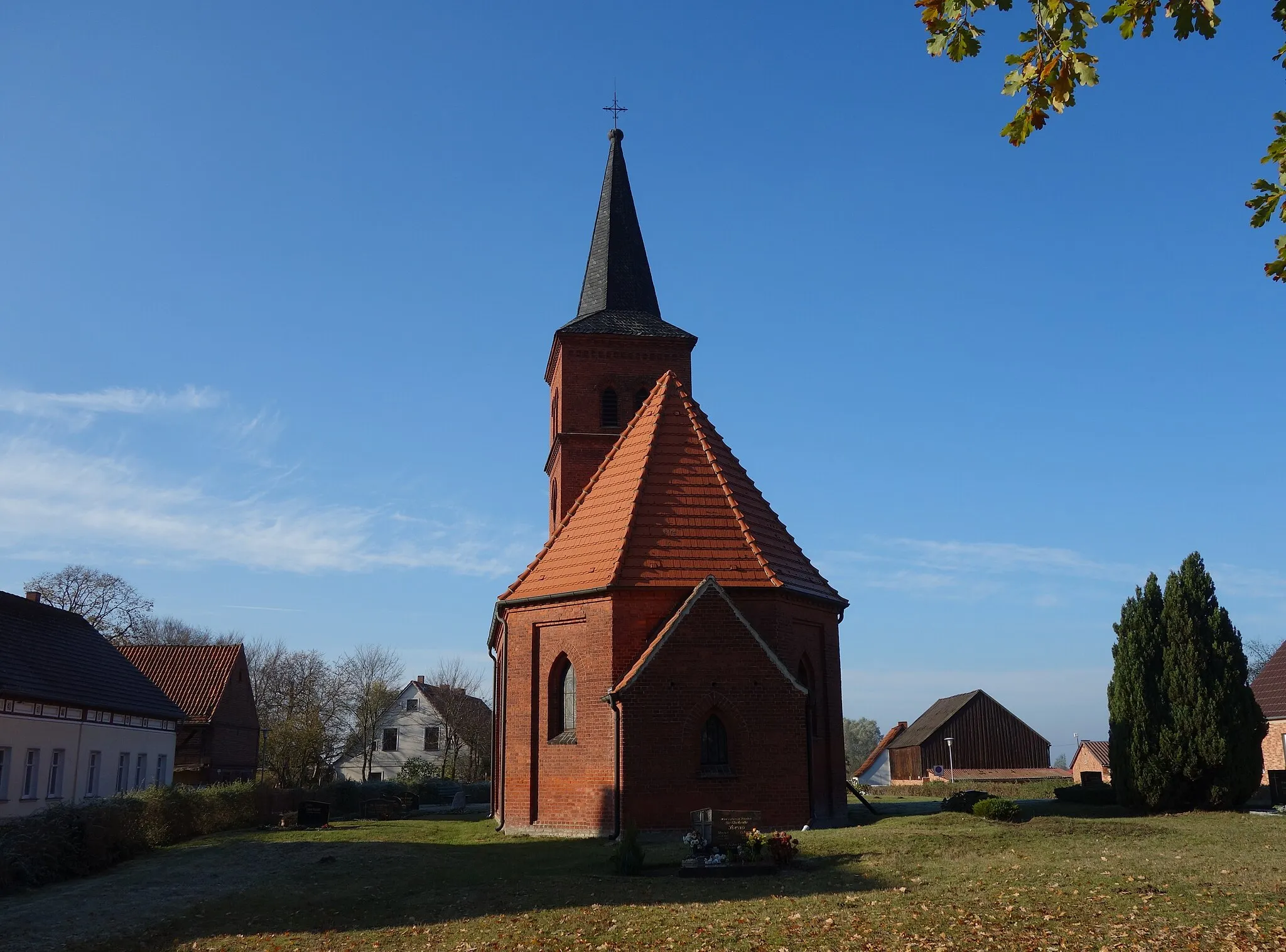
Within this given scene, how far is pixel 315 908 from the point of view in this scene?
592 inches

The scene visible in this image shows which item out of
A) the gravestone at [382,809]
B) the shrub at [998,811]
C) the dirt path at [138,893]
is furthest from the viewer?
the gravestone at [382,809]

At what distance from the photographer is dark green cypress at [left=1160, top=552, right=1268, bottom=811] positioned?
74.1 feet

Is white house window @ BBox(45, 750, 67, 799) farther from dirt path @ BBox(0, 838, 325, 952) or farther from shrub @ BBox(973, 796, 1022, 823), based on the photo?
shrub @ BBox(973, 796, 1022, 823)

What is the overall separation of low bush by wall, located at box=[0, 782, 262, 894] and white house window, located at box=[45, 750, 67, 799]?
6.16 meters

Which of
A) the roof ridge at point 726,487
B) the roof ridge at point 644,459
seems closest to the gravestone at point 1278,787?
the roof ridge at point 726,487

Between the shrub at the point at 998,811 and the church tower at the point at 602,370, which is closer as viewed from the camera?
the shrub at the point at 998,811

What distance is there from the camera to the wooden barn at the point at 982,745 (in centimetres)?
6156

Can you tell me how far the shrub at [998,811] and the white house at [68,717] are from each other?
22.8 m

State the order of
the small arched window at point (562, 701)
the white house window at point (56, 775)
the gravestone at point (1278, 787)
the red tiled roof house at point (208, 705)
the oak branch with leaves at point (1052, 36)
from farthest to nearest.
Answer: the red tiled roof house at point (208, 705), the white house window at point (56, 775), the gravestone at point (1278, 787), the small arched window at point (562, 701), the oak branch with leaves at point (1052, 36)

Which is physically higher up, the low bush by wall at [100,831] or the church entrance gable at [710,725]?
the church entrance gable at [710,725]

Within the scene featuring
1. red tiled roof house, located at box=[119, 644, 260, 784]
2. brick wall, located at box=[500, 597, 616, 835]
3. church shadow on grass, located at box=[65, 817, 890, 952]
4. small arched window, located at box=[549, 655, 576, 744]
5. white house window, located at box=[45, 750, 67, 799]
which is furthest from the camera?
red tiled roof house, located at box=[119, 644, 260, 784]

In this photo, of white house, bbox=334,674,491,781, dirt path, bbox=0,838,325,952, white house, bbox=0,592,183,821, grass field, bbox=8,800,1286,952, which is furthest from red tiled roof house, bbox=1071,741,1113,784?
dirt path, bbox=0,838,325,952

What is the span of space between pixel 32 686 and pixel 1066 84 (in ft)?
97.9

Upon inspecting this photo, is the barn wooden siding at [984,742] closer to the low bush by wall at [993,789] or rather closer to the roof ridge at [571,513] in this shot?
the low bush by wall at [993,789]
